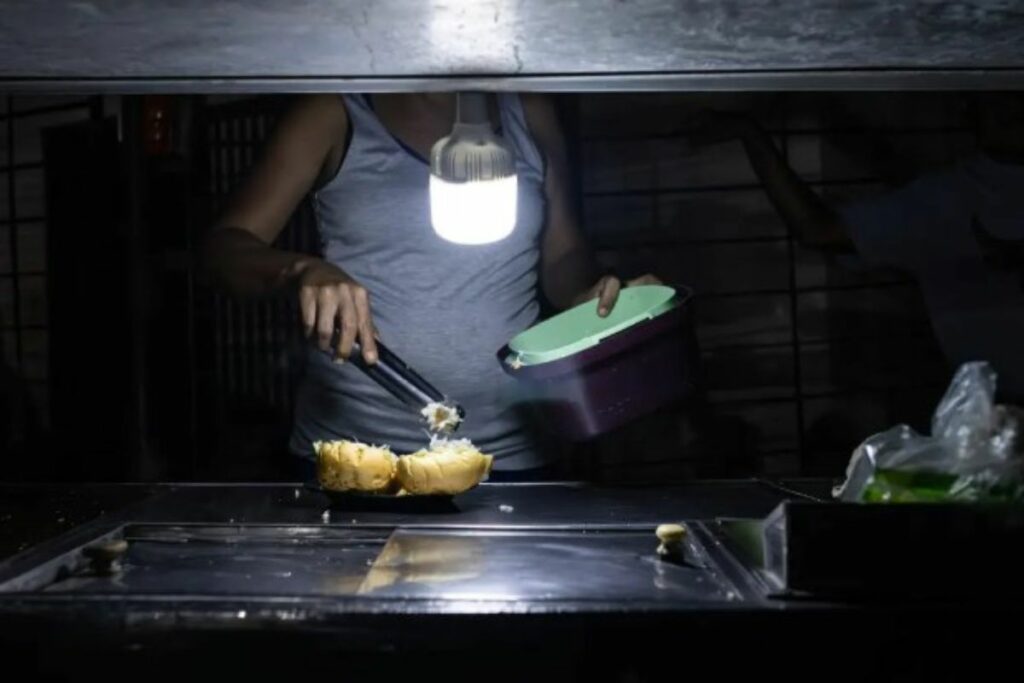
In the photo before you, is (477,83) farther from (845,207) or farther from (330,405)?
(845,207)

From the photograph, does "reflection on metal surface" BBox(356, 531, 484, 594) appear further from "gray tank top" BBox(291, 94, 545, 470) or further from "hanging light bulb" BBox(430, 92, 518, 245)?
"gray tank top" BBox(291, 94, 545, 470)

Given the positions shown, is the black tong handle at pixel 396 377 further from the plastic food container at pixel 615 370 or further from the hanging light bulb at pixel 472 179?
the hanging light bulb at pixel 472 179

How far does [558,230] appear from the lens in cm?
279

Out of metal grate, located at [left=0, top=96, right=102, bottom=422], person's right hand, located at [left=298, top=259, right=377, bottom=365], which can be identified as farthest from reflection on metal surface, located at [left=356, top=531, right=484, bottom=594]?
metal grate, located at [left=0, top=96, right=102, bottom=422]

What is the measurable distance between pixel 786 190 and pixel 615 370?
2.05 m

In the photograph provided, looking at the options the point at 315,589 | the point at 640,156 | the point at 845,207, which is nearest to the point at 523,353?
the point at 315,589

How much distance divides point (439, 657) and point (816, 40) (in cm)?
100

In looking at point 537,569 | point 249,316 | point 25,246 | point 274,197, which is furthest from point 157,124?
point 537,569

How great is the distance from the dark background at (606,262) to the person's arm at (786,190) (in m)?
0.24

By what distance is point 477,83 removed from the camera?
5.39 feet

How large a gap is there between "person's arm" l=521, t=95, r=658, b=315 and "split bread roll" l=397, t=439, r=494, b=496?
2.99ft

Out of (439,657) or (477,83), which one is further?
(477,83)

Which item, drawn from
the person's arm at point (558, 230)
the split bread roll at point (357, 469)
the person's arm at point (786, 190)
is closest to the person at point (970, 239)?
the person's arm at point (786, 190)

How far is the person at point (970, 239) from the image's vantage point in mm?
3135
